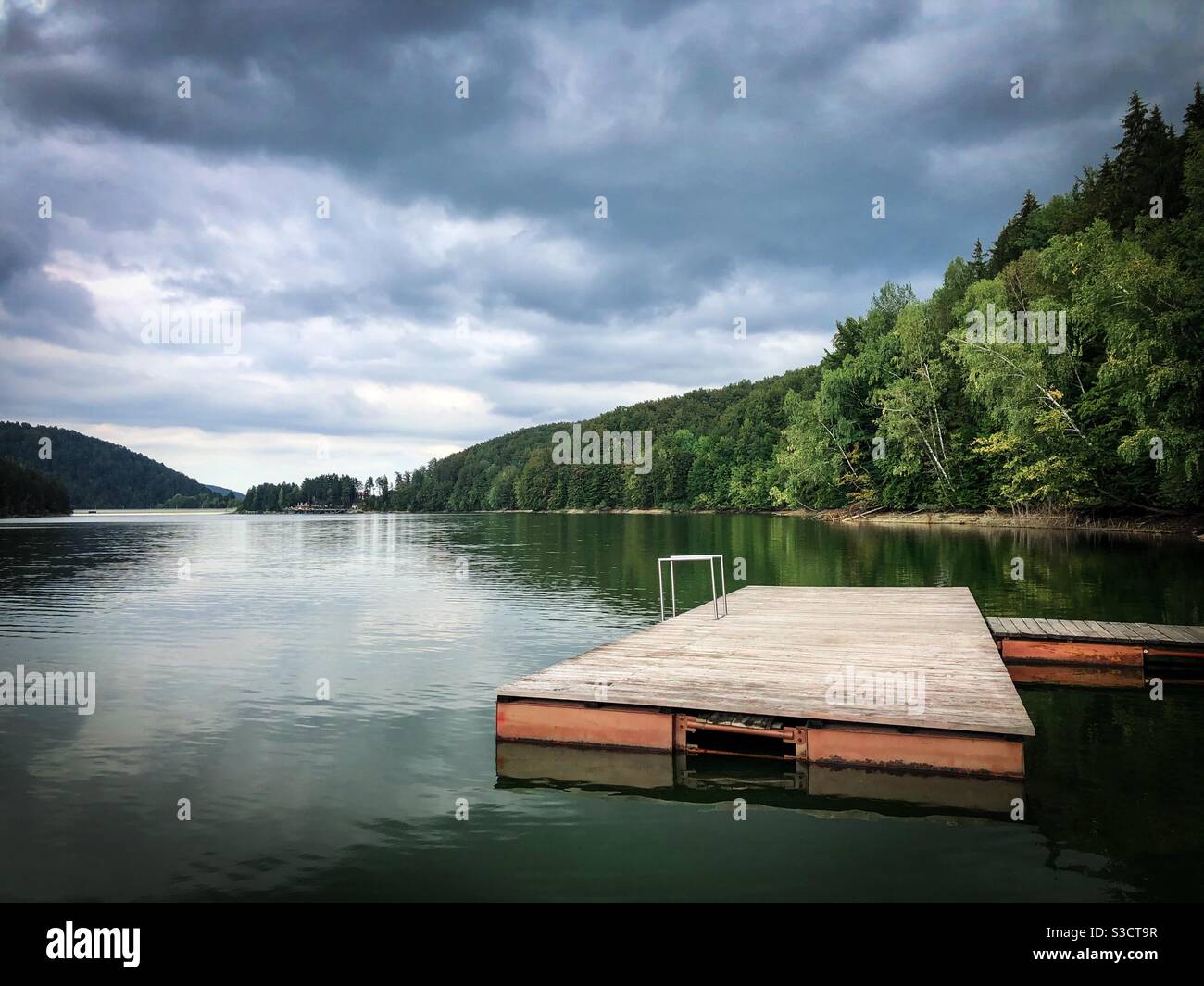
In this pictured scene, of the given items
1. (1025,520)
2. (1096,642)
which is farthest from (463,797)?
(1025,520)

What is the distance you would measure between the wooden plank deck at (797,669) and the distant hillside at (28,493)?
167 meters

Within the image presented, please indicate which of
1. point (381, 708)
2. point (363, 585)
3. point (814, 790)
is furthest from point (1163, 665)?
point (363, 585)

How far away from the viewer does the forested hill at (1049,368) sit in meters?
41.3

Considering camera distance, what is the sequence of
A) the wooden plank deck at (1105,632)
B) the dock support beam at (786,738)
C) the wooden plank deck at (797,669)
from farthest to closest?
the wooden plank deck at (1105,632) < the wooden plank deck at (797,669) < the dock support beam at (786,738)

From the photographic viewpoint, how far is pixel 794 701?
31.1 ft

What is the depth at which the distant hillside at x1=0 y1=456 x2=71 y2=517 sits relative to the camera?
146 meters

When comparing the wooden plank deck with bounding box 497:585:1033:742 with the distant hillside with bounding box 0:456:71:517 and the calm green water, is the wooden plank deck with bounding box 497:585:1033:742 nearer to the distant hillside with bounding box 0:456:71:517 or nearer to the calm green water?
the calm green water

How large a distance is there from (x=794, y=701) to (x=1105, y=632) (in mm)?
9304

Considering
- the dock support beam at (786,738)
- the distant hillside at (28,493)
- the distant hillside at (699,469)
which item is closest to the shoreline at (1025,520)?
the distant hillside at (699,469)

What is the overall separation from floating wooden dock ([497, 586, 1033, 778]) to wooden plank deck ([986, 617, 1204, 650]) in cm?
231

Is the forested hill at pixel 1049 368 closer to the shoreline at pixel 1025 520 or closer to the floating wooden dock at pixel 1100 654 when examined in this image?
the shoreline at pixel 1025 520

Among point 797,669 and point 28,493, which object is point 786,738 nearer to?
point 797,669

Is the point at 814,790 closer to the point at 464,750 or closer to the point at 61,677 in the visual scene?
the point at 464,750
